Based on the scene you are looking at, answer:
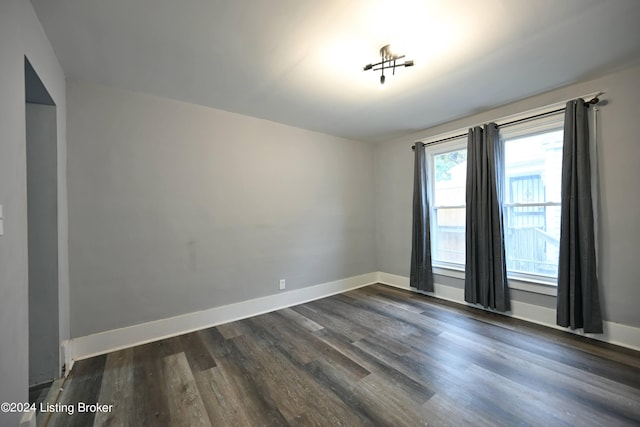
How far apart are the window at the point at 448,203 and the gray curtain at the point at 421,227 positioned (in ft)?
0.45

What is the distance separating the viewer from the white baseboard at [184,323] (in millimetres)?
2303

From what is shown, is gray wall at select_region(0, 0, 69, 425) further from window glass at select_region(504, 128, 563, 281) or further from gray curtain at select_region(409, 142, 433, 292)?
window glass at select_region(504, 128, 563, 281)

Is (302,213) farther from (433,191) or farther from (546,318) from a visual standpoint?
(546,318)

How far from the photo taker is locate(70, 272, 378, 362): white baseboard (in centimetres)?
230

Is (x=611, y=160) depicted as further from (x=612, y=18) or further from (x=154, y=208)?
(x=154, y=208)

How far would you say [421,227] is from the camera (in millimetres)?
3879

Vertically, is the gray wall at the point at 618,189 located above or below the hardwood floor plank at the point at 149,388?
above

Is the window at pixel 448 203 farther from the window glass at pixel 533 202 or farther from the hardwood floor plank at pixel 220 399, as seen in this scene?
the hardwood floor plank at pixel 220 399

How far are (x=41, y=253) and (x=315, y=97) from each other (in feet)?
8.92

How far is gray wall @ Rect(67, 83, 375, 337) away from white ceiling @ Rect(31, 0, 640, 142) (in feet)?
1.17

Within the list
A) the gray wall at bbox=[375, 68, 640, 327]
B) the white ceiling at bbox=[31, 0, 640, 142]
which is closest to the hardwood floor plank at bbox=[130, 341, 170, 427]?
the white ceiling at bbox=[31, 0, 640, 142]

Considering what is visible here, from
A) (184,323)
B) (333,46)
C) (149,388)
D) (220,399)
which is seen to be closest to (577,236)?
(333,46)

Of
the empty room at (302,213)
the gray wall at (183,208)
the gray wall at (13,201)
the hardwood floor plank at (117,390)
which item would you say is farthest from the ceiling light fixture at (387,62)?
the hardwood floor plank at (117,390)

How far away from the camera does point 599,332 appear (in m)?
2.38
